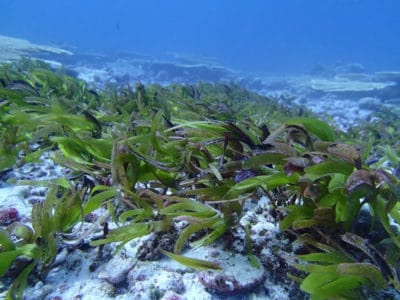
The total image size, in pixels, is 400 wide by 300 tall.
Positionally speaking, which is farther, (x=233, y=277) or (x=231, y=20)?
(x=231, y=20)

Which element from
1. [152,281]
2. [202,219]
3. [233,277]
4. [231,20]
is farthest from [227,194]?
[231,20]

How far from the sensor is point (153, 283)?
50.1 inches

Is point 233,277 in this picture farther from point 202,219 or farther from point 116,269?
point 116,269

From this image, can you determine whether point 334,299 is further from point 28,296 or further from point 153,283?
point 28,296

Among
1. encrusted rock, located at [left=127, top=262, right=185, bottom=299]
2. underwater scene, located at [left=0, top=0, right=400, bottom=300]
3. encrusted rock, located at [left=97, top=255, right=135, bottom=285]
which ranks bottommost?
encrusted rock, located at [left=127, top=262, right=185, bottom=299]

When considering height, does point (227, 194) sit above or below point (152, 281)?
above

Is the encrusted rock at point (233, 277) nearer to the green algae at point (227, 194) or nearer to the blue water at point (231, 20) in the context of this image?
the green algae at point (227, 194)

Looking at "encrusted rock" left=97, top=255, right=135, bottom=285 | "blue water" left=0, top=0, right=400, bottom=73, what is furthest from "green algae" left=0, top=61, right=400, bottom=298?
"blue water" left=0, top=0, right=400, bottom=73

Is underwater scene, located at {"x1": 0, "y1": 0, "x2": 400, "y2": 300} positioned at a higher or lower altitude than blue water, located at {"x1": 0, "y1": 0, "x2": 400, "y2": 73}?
lower

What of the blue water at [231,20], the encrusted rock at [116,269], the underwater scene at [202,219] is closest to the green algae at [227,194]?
the underwater scene at [202,219]

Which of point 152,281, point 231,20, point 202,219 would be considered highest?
point 231,20

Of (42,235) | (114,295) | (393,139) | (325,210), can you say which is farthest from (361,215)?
(393,139)

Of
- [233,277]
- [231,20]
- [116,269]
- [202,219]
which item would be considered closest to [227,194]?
[202,219]

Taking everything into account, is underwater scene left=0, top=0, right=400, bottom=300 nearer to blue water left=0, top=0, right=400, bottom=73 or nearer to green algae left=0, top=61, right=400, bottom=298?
green algae left=0, top=61, right=400, bottom=298
